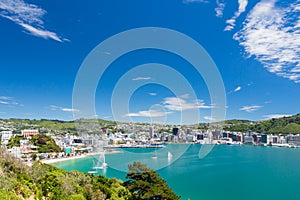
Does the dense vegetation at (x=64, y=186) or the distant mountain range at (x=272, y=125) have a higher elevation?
the distant mountain range at (x=272, y=125)

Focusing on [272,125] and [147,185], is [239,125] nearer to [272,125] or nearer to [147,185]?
[272,125]

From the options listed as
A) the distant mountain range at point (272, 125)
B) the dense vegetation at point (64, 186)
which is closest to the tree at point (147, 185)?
the dense vegetation at point (64, 186)

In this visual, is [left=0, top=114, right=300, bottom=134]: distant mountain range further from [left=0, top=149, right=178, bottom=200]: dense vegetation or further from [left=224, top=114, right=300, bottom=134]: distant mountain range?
[left=0, top=149, right=178, bottom=200]: dense vegetation

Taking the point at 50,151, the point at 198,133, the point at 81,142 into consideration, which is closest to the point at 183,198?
the point at 50,151

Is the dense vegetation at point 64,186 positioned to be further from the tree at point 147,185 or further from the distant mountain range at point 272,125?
the distant mountain range at point 272,125

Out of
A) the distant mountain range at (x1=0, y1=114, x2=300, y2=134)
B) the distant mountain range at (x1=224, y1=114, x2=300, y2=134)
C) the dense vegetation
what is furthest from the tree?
the distant mountain range at (x1=224, y1=114, x2=300, y2=134)

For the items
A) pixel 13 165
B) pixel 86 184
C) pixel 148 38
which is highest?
pixel 148 38

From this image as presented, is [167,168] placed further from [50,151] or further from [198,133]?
[198,133]

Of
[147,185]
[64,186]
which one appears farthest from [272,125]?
[64,186]
